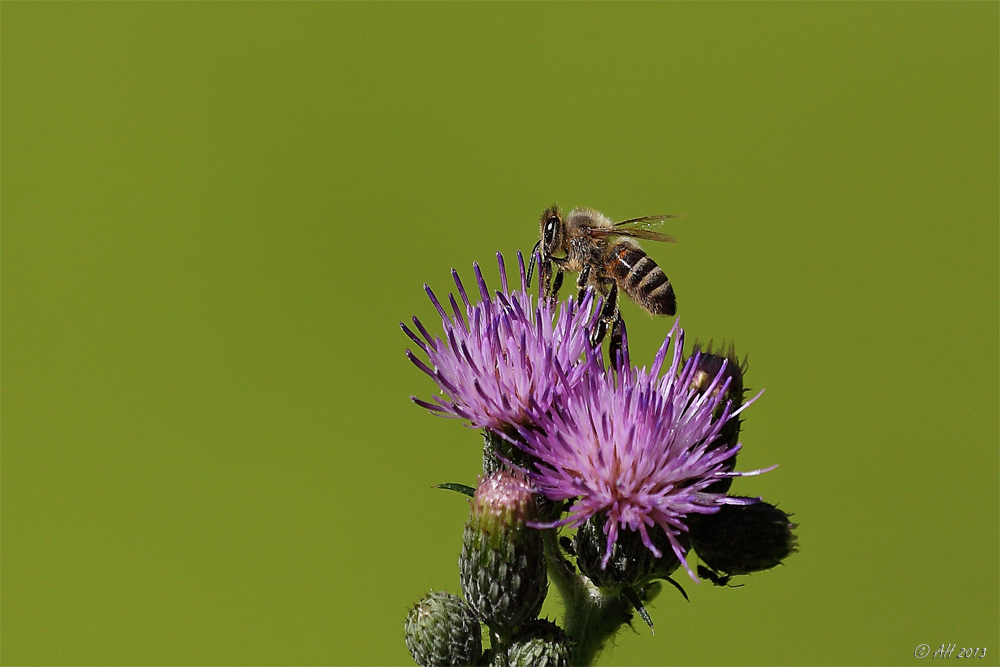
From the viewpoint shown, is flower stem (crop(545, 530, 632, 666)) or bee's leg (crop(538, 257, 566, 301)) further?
bee's leg (crop(538, 257, 566, 301))

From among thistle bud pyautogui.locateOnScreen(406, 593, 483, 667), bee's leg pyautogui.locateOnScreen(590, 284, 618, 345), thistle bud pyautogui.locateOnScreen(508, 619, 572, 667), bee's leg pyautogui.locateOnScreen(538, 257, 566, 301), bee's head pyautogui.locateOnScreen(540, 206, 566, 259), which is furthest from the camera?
bee's head pyautogui.locateOnScreen(540, 206, 566, 259)

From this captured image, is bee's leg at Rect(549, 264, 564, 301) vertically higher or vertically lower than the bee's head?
lower

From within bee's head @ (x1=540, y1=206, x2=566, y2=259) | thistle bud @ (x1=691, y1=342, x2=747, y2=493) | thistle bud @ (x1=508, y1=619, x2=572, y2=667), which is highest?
bee's head @ (x1=540, y1=206, x2=566, y2=259)

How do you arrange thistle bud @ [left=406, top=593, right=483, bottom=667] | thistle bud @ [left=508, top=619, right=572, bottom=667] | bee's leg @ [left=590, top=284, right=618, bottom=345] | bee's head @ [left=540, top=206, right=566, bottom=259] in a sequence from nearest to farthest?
thistle bud @ [left=508, top=619, right=572, bottom=667], thistle bud @ [left=406, top=593, right=483, bottom=667], bee's leg @ [left=590, top=284, right=618, bottom=345], bee's head @ [left=540, top=206, right=566, bottom=259]

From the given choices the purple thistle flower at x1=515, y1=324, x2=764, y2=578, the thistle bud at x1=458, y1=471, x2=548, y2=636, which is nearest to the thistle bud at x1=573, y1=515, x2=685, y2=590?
the purple thistle flower at x1=515, y1=324, x2=764, y2=578

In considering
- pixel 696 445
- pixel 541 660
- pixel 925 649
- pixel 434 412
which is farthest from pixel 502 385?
pixel 925 649

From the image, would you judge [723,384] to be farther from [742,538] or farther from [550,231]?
[550,231]

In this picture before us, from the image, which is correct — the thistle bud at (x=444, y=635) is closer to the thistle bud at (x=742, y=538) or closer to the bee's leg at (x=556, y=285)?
the thistle bud at (x=742, y=538)

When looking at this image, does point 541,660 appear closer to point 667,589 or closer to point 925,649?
point 667,589

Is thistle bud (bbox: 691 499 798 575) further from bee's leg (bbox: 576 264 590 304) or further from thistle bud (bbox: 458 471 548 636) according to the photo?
bee's leg (bbox: 576 264 590 304)
